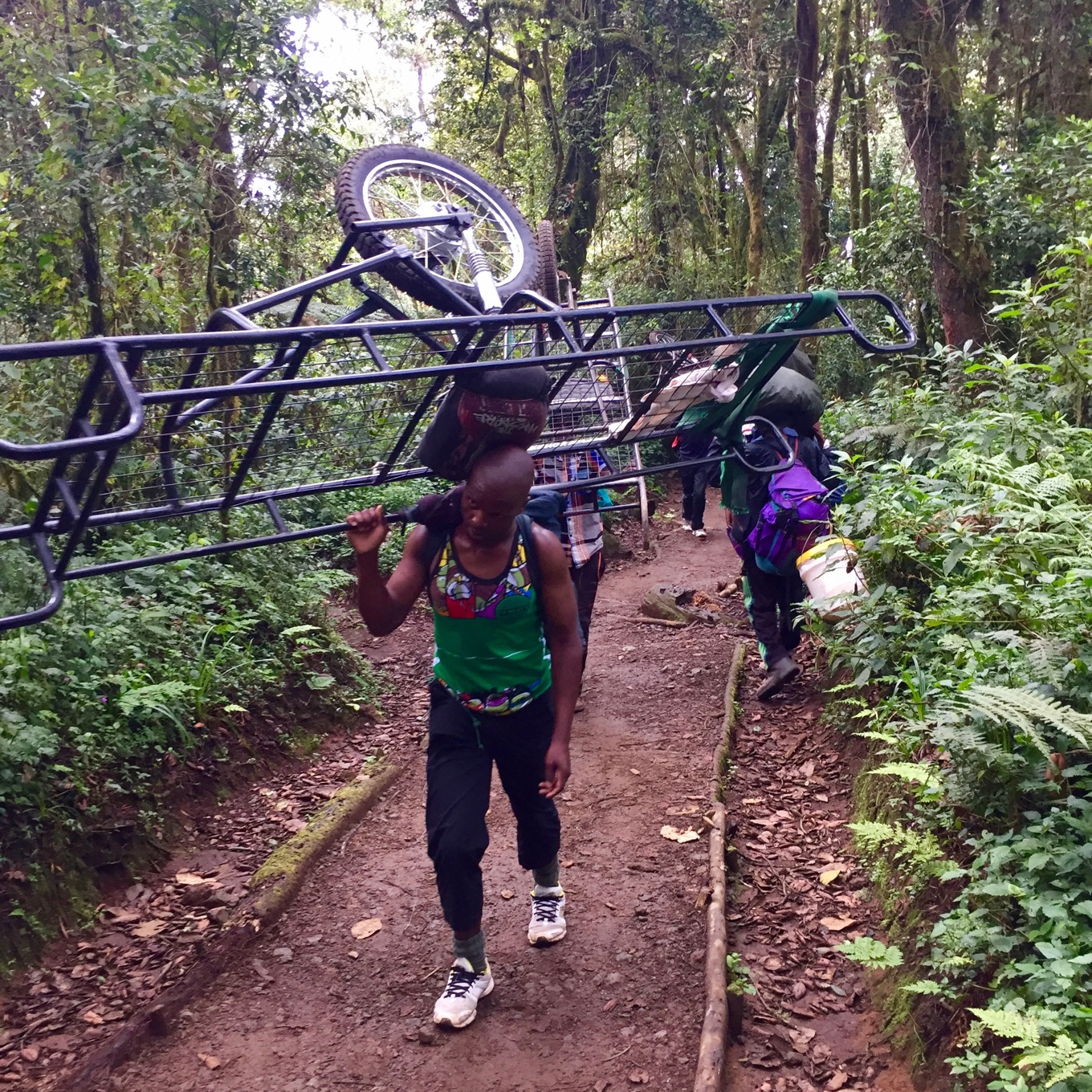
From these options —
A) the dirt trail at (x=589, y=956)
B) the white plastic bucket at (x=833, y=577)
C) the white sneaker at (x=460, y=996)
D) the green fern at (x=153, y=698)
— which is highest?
the white plastic bucket at (x=833, y=577)

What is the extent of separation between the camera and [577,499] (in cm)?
543

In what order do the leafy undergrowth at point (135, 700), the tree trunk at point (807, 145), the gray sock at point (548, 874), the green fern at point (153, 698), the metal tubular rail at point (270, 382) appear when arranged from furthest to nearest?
the tree trunk at point (807, 145)
the green fern at point (153, 698)
the leafy undergrowth at point (135, 700)
the gray sock at point (548, 874)
the metal tubular rail at point (270, 382)

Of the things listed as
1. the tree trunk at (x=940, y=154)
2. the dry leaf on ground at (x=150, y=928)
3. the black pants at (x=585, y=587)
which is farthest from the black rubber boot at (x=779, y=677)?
the tree trunk at (x=940, y=154)

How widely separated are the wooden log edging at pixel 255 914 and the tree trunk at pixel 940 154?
639cm

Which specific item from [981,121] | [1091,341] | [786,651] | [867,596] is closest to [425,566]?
[867,596]

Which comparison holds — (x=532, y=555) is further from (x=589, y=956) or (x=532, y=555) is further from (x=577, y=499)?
(x=577, y=499)

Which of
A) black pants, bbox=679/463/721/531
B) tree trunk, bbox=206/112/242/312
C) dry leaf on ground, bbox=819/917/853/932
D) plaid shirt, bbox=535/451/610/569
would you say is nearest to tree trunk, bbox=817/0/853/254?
black pants, bbox=679/463/721/531

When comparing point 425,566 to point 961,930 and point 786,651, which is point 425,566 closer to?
point 961,930

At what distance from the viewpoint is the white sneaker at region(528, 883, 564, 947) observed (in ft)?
11.3

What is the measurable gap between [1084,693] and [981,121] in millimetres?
9495

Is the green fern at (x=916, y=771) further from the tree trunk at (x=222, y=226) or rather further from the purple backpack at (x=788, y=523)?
the tree trunk at (x=222, y=226)

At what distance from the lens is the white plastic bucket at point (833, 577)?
16.1 feet

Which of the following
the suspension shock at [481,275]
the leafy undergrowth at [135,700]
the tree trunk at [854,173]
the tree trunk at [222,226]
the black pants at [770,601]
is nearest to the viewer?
the leafy undergrowth at [135,700]

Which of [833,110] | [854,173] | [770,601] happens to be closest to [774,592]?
[770,601]
